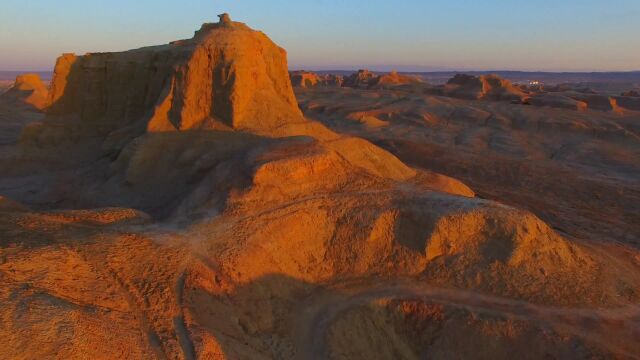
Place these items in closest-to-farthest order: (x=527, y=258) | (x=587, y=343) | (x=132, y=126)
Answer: (x=587, y=343) → (x=527, y=258) → (x=132, y=126)

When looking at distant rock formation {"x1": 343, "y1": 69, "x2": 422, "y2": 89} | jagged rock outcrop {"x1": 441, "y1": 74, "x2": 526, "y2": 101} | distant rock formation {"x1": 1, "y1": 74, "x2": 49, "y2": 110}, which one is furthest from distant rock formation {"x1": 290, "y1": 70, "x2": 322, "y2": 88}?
distant rock formation {"x1": 1, "y1": 74, "x2": 49, "y2": 110}

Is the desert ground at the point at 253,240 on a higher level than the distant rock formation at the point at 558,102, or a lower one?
lower

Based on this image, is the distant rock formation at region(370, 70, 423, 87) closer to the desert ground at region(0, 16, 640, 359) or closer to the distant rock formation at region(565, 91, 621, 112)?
the distant rock formation at region(565, 91, 621, 112)

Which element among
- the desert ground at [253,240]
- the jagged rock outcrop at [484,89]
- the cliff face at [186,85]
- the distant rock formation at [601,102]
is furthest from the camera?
the jagged rock outcrop at [484,89]

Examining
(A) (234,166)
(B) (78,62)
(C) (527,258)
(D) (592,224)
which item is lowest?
(D) (592,224)

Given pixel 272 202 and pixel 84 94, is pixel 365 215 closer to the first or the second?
pixel 272 202

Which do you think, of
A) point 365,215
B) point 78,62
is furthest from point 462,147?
point 78,62

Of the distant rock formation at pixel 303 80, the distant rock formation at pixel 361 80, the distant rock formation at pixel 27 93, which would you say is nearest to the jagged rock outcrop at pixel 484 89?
the distant rock formation at pixel 361 80

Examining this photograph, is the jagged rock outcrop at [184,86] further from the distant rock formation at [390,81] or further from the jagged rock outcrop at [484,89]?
the distant rock formation at [390,81]
